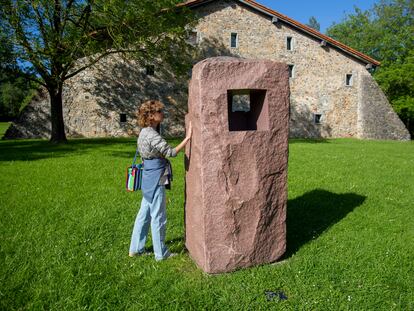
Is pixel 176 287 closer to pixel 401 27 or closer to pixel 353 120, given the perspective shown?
pixel 353 120

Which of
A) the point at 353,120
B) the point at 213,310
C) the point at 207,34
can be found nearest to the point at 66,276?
the point at 213,310

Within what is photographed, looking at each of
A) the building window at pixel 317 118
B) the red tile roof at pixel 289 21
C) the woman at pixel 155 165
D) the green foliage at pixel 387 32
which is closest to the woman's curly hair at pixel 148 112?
the woman at pixel 155 165

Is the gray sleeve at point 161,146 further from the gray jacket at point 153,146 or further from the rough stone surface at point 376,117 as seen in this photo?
the rough stone surface at point 376,117

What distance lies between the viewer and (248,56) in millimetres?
23375

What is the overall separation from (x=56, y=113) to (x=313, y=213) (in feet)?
45.7

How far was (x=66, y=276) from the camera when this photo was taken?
3236 millimetres

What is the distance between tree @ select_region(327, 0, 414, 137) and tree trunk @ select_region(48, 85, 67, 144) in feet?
85.1

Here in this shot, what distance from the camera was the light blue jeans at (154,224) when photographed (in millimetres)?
3607

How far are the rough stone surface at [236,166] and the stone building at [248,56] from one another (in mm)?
14697

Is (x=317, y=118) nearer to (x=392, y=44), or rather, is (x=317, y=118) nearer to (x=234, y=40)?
(x=234, y=40)

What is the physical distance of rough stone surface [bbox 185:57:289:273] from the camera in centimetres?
328

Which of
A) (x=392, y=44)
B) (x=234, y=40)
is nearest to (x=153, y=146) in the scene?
(x=234, y=40)

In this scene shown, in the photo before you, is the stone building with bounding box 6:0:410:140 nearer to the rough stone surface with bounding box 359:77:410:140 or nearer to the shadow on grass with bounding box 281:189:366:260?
the rough stone surface with bounding box 359:77:410:140

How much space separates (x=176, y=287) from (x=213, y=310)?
47 cm
